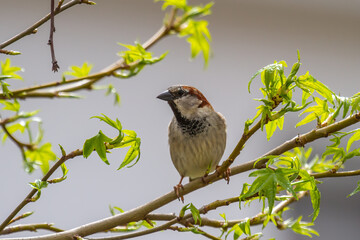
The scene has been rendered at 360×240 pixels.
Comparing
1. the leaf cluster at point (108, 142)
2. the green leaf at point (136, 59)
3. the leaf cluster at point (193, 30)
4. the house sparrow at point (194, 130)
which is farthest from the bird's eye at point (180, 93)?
the leaf cluster at point (193, 30)

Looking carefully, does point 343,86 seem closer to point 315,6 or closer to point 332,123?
point 315,6

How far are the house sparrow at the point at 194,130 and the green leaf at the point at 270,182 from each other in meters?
0.89

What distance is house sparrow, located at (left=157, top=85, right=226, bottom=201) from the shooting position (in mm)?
1729

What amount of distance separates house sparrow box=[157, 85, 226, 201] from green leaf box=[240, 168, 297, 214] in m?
0.89

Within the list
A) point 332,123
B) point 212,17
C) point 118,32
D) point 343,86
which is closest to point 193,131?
point 332,123

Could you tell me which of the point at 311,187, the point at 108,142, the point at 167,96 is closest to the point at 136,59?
the point at 108,142

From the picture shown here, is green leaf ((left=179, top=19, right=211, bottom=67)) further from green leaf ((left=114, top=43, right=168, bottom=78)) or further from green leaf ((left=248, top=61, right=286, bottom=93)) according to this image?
green leaf ((left=248, top=61, right=286, bottom=93))

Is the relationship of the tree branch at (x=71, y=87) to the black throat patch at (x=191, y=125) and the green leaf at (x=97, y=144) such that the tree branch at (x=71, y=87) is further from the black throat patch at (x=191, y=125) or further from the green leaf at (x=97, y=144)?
the black throat patch at (x=191, y=125)

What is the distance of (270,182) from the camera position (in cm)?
80

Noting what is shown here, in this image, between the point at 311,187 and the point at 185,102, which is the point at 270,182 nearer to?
the point at 311,187

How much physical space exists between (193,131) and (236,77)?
154 cm

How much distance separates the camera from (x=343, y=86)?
342cm

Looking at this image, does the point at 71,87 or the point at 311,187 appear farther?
the point at 311,187

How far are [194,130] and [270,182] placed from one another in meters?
0.96
